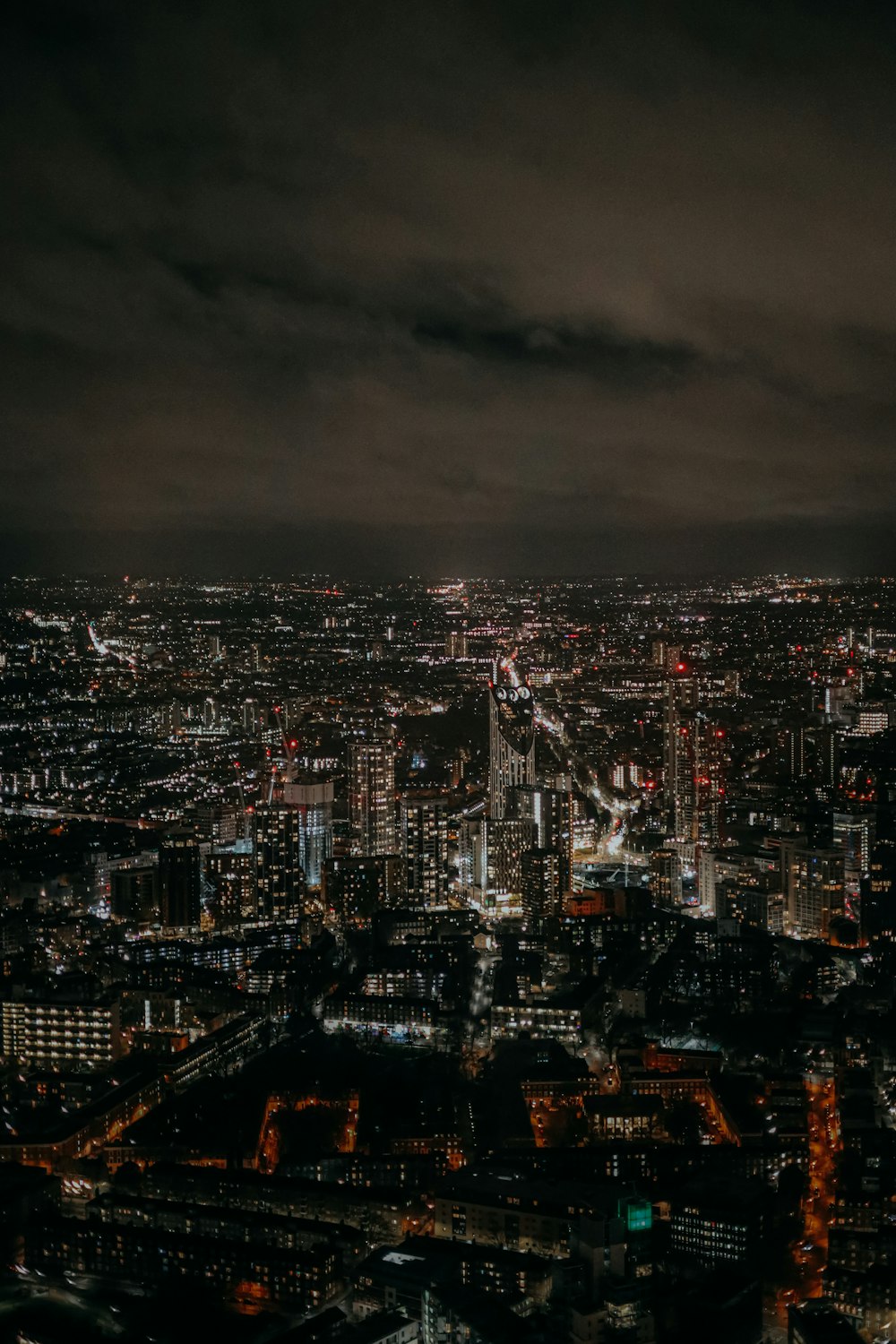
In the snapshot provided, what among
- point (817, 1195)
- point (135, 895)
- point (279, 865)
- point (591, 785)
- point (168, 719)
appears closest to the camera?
point (817, 1195)

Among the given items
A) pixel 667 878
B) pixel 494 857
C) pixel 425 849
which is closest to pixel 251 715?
pixel 425 849

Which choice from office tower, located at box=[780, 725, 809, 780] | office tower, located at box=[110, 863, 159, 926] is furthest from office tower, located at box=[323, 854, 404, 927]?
office tower, located at box=[780, 725, 809, 780]

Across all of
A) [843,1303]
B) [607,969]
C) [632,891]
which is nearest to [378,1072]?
[607,969]

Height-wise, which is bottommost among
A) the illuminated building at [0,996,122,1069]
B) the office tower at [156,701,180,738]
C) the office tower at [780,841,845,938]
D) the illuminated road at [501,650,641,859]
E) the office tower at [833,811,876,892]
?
the illuminated building at [0,996,122,1069]

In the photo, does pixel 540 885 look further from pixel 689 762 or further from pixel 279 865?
pixel 689 762

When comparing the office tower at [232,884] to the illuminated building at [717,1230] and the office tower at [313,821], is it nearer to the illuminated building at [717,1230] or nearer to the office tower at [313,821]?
the office tower at [313,821]

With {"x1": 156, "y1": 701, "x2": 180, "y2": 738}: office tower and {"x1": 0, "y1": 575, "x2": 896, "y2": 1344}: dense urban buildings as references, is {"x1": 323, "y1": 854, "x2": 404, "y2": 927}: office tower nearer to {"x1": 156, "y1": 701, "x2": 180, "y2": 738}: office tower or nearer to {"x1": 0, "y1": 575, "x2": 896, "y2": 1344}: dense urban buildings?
{"x1": 0, "y1": 575, "x2": 896, "y2": 1344}: dense urban buildings
